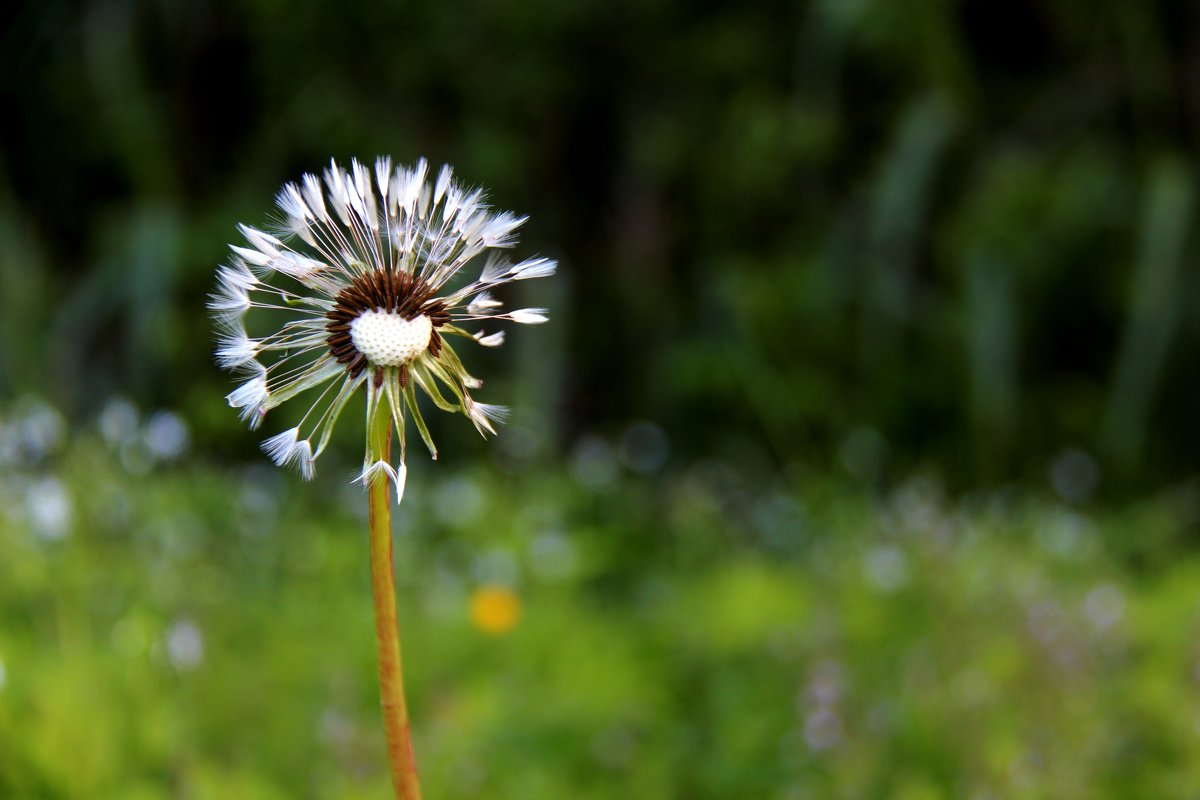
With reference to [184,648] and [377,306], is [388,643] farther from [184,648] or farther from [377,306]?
[184,648]

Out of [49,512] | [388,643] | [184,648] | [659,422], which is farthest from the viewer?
[659,422]

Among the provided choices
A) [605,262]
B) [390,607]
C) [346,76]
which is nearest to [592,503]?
[605,262]

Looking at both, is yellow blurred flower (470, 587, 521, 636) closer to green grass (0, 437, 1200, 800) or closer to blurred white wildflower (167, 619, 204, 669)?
green grass (0, 437, 1200, 800)

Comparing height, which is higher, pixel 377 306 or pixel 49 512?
pixel 49 512

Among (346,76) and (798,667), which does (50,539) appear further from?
(346,76)

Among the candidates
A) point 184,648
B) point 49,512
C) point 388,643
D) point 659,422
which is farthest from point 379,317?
A: point 659,422

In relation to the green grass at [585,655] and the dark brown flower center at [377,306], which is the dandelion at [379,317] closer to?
the dark brown flower center at [377,306]

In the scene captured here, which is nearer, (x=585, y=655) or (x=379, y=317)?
(x=379, y=317)
